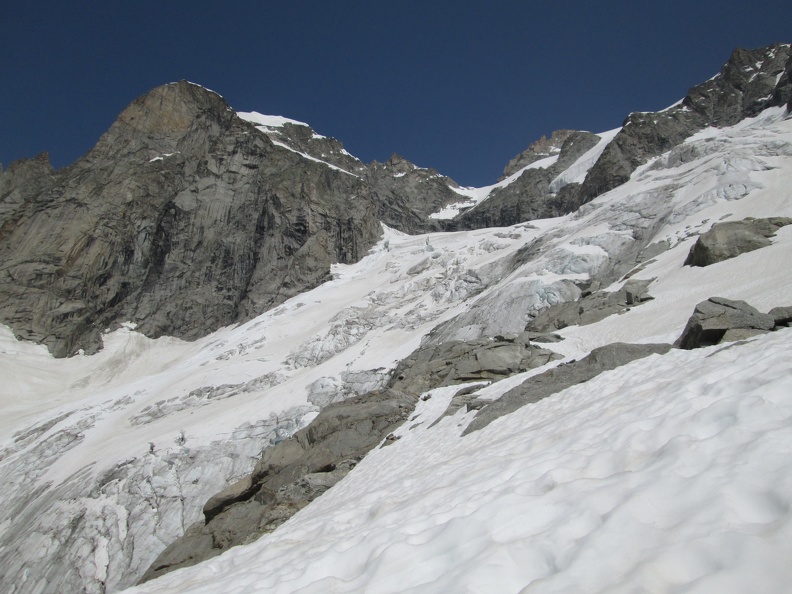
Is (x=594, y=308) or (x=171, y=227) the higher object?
(x=171, y=227)

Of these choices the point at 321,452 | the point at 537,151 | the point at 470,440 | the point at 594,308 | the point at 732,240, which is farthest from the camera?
the point at 537,151

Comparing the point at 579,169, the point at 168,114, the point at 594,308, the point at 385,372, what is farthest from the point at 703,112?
the point at 168,114

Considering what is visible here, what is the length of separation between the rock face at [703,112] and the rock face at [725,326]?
80.7 metres

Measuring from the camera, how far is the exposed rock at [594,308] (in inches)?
958

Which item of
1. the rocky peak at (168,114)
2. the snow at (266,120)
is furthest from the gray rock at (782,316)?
the snow at (266,120)

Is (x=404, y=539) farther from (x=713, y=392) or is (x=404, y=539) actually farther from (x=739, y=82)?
(x=739, y=82)

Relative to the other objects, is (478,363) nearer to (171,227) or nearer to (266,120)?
(171,227)

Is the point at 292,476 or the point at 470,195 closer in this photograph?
the point at 292,476

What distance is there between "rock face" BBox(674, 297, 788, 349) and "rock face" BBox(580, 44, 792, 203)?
80.7 metres

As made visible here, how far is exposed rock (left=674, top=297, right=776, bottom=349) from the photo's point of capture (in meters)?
10.5

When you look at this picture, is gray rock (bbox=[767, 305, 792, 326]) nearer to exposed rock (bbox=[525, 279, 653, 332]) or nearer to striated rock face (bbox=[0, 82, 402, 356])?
exposed rock (bbox=[525, 279, 653, 332])

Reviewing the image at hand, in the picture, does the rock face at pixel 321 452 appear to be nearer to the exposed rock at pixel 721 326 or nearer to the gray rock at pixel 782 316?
the exposed rock at pixel 721 326

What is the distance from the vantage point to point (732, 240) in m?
25.9

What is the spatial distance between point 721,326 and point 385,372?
24236mm
